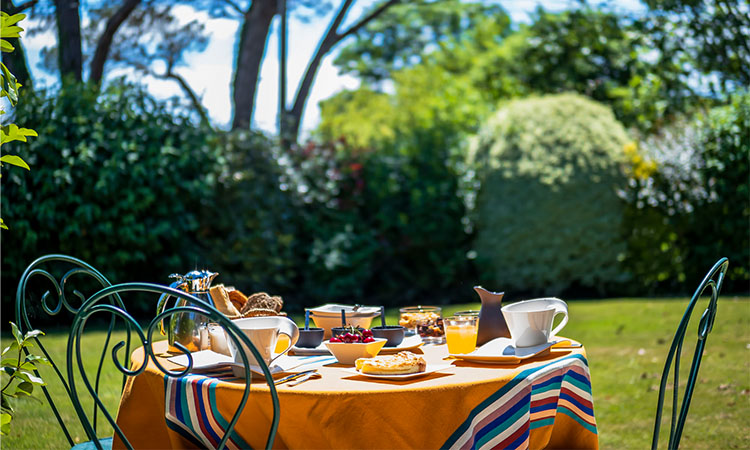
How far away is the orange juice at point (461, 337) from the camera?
2.22 meters

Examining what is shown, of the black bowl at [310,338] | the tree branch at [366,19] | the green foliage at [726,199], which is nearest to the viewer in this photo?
the black bowl at [310,338]

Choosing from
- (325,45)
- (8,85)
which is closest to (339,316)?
(8,85)

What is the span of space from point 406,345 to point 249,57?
8427mm

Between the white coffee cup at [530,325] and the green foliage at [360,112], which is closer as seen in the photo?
the white coffee cup at [530,325]

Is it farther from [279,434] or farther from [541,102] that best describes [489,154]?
[279,434]

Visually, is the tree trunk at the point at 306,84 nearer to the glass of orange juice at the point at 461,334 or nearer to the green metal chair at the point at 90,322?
the green metal chair at the point at 90,322

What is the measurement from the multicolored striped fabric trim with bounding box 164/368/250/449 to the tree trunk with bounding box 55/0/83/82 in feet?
23.2

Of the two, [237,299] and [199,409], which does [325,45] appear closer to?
[237,299]

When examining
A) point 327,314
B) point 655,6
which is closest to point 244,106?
point 655,6

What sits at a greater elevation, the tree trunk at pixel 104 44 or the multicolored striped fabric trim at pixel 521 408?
the tree trunk at pixel 104 44

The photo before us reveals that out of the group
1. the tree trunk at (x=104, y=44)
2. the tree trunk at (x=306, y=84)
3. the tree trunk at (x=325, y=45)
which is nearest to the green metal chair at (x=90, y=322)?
the tree trunk at (x=104, y=44)

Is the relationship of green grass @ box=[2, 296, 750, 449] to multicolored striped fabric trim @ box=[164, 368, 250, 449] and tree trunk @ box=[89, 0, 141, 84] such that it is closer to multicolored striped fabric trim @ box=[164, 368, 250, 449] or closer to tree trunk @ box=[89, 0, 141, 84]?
multicolored striped fabric trim @ box=[164, 368, 250, 449]

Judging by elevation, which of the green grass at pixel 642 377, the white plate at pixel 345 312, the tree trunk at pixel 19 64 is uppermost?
the tree trunk at pixel 19 64

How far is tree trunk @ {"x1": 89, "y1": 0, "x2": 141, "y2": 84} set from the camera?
29.6 ft
